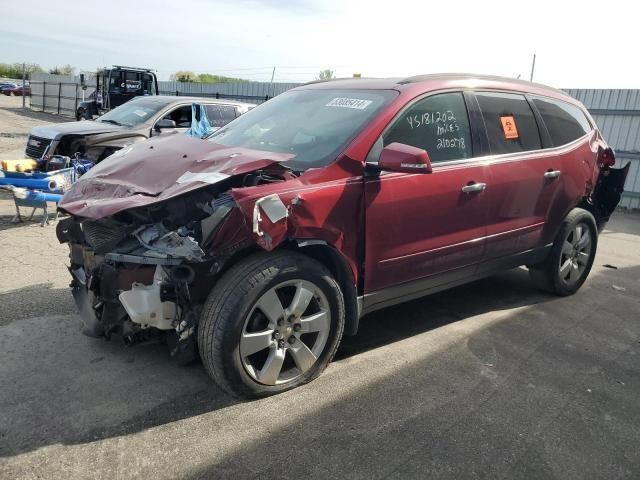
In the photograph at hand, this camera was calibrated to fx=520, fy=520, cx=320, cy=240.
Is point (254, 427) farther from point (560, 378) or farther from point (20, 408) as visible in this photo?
point (560, 378)

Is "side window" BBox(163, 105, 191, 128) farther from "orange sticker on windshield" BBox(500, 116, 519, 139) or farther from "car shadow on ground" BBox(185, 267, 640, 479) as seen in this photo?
"orange sticker on windshield" BBox(500, 116, 519, 139)

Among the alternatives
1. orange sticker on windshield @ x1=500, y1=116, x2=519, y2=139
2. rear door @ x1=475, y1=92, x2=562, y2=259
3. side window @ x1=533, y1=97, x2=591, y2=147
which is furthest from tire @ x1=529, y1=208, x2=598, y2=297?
orange sticker on windshield @ x1=500, y1=116, x2=519, y2=139

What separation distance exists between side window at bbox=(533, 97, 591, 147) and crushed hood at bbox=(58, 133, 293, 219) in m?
2.61

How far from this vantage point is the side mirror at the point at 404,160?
292 cm

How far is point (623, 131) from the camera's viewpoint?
430 inches

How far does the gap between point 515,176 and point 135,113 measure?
713cm

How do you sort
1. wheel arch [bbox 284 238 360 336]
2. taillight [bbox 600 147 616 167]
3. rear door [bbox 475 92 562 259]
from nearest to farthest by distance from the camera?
wheel arch [bbox 284 238 360 336]
rear door [bbox 475 92 562 259]
taillight [bbox 600 147 616 167]

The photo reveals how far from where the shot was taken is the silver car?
7.87 m

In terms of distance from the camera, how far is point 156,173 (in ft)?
10.2

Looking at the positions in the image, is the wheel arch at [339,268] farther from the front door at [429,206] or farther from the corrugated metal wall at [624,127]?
the corrugated metal wall at [624,127]

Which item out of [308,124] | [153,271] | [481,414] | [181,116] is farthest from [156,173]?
[181,116]

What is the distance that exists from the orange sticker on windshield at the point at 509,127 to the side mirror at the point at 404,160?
1.39 m

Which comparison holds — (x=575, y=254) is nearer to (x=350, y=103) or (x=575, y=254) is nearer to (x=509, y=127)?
(x=509, y=127)

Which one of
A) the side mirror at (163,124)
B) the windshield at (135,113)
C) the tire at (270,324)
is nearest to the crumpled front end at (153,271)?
the tire at (270,324)
